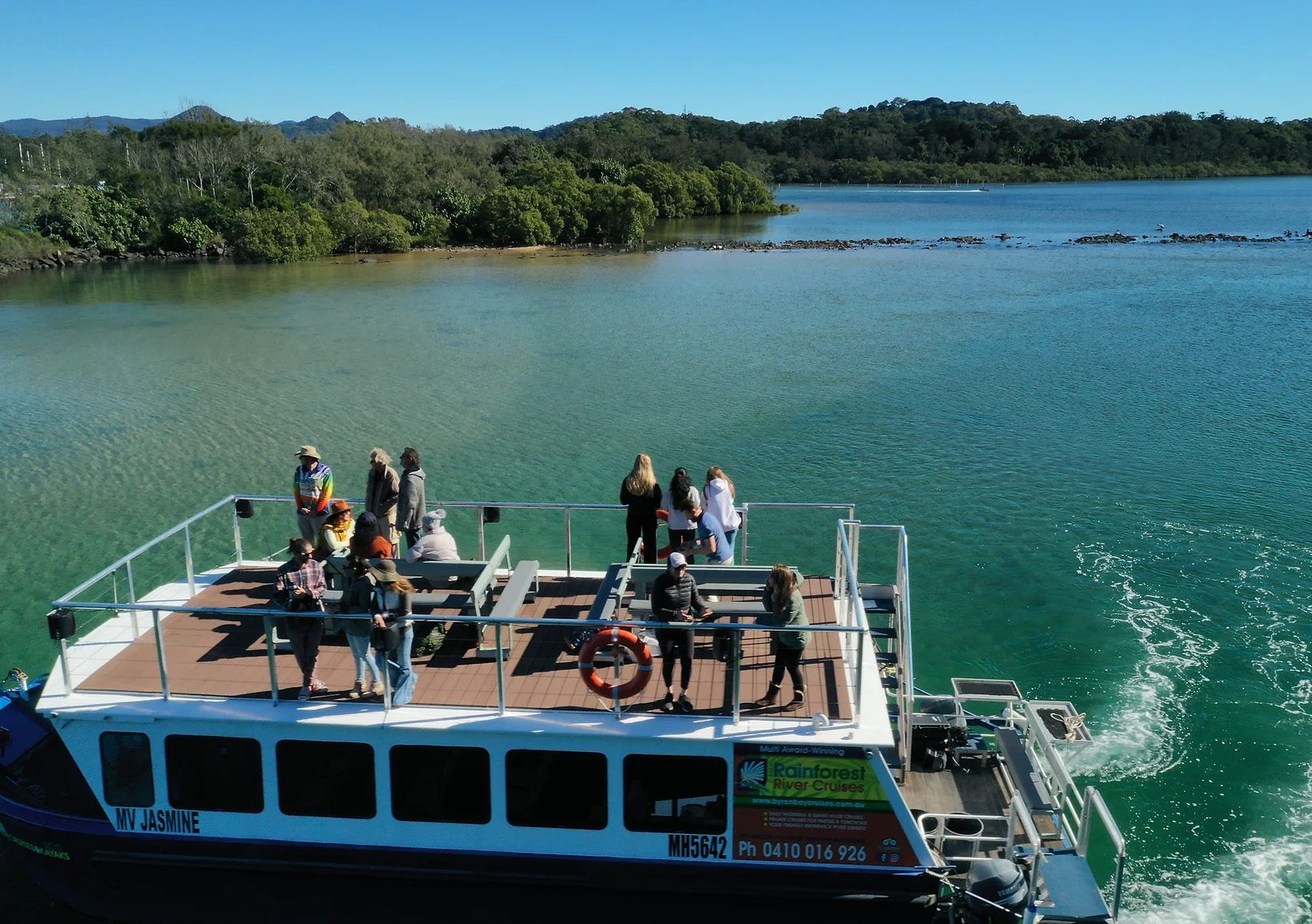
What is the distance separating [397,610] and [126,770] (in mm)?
2696

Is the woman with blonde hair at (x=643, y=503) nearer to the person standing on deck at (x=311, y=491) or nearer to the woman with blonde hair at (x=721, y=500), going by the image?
the woman with blonde hair at (x=721, y=500)

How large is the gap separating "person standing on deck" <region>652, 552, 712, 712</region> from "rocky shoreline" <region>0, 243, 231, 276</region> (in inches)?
3076

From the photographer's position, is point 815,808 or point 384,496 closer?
point 815,808

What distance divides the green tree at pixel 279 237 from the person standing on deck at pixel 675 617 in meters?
76.6

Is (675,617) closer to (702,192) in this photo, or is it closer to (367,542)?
(367,542)

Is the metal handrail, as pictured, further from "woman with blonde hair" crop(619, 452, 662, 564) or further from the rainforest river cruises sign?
"woman with blonde hair" crop(619, 452, 662, 564)

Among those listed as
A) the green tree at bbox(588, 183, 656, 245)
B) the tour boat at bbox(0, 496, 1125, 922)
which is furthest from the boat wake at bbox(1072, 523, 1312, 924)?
the green tree at bbox(588, 183, 656, 245)

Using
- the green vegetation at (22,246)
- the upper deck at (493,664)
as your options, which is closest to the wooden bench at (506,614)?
the upper deck at (493,664)

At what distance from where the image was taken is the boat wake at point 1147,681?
13156mm

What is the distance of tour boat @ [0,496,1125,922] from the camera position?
801 cm

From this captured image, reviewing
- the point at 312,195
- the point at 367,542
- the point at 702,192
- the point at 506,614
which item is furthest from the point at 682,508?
the point at 702,192

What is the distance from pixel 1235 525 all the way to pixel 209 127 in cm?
11267

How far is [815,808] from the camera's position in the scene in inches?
316

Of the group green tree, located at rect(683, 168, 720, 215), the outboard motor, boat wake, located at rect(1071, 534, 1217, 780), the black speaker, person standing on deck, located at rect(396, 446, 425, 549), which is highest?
green tree, located at rect(683, 168, 720, 215)
